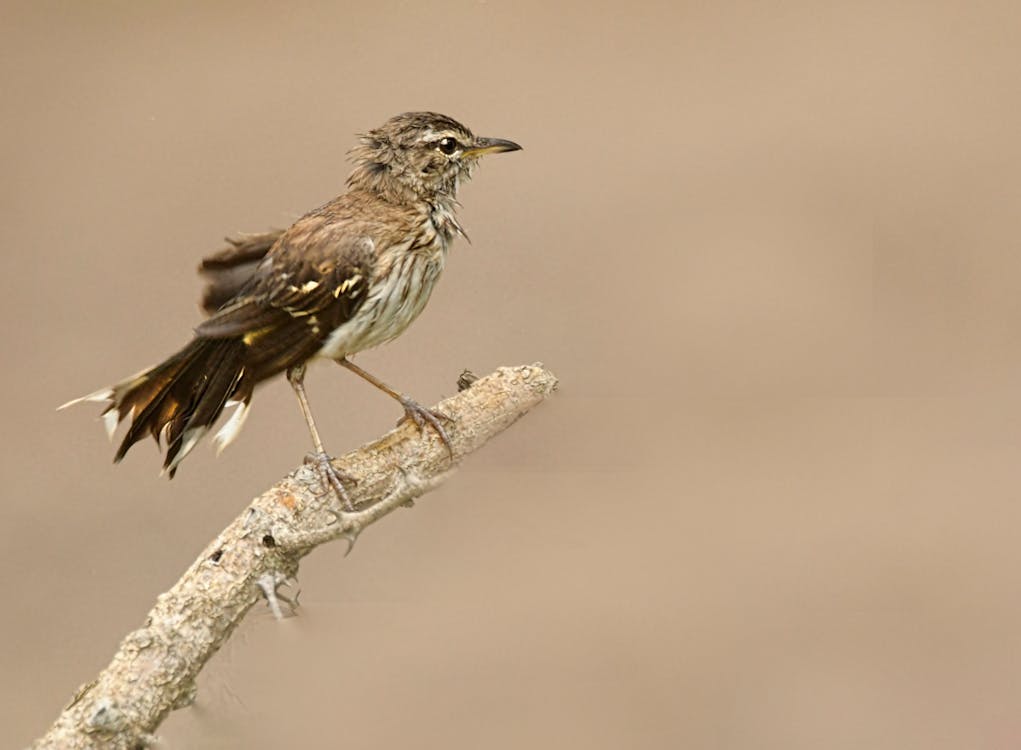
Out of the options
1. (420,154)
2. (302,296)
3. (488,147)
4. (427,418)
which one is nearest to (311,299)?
(302,296)

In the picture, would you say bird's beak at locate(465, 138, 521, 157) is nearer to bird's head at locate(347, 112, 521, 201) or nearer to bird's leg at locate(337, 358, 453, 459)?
bird's head at locate(347, 112, 521, 201)

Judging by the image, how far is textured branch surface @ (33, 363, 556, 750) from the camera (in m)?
2.74

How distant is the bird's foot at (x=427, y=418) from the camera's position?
3.29 meters

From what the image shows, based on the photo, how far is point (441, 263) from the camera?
339cm

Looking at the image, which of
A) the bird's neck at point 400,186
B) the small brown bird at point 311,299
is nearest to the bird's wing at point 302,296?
the small brown bird at point 311,299

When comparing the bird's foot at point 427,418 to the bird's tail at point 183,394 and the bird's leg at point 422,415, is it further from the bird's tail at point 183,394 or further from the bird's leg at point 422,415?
the bird's tail at point 183,394

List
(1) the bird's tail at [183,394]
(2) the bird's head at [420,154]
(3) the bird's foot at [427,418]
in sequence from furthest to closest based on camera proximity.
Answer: (2) the bird's head at [420,154], (3) the bird's foot at [427,418], (1) the bird's tail at [183,394]

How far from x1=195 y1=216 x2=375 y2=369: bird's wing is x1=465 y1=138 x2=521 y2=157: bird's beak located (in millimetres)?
440

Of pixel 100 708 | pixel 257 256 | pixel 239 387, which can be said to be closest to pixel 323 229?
pixel 257 256

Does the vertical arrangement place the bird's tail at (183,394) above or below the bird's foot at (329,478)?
above

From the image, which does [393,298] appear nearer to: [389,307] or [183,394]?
[389,307]

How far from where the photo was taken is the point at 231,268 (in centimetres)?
339

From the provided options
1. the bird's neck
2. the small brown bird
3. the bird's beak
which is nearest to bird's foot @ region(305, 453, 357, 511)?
the small brown bird

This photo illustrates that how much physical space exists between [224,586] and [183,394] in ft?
2.00
